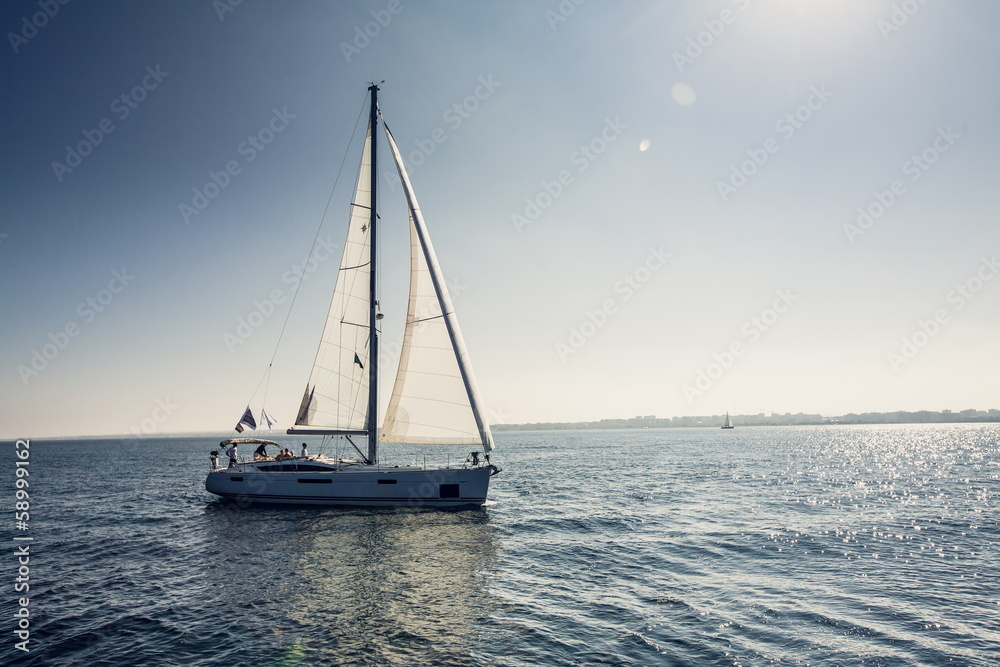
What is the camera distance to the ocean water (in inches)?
426

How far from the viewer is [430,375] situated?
24156 millimetres

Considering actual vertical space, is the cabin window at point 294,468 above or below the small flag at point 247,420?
below

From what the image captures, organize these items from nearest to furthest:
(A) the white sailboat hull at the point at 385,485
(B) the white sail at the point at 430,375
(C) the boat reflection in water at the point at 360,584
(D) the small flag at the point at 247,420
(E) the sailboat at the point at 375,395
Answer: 1. (C) the boat reflection in water at the point at 360,584
2. (B) the white sail at the point at 430,375
3. (E) the sailboat at the point at 375,395
4. (A) the white sailboat hull at the point at 385,485
5. (D) the small flag at the point at 247,420

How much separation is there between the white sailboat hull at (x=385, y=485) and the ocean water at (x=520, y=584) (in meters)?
0.67

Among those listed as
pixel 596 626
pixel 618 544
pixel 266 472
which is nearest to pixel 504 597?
pixel 596 626

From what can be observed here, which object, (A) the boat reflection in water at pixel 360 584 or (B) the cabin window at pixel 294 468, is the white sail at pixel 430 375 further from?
(B) the cabin window at pixel 294 468

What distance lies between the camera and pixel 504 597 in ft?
45.7

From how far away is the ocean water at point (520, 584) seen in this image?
1083 centimetres

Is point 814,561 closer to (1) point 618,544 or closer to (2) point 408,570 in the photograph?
(1) point 618,544

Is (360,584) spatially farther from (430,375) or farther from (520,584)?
(430,375)

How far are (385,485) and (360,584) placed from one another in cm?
1044

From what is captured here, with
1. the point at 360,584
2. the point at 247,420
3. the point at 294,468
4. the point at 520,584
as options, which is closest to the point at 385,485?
the point at 294,468

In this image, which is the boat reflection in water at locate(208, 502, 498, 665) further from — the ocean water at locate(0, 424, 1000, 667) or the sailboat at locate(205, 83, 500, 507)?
the sailboat at locate(205, 83, 500, 507)

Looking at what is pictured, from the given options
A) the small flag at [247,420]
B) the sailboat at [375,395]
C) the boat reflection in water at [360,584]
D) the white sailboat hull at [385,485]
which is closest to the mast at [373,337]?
the sailboat at [375,395]
